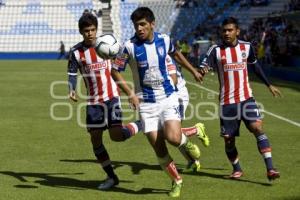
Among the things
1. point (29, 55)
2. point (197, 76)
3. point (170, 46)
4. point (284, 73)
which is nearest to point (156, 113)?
point (170, 46)

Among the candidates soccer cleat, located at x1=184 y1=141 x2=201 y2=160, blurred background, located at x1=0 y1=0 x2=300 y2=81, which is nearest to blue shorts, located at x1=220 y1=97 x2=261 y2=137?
soccer cleat, located at x1=184 y1=141 x2=201 y2=160

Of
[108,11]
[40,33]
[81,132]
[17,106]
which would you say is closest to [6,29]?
[40,33]

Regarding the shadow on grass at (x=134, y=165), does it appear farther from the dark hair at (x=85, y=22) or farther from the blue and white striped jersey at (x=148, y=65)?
the dark hair at (x=85, y=22)

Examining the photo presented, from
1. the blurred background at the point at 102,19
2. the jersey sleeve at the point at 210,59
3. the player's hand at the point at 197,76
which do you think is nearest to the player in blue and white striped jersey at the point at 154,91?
the player's hand at the point at 197,76

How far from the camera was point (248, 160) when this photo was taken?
31.1ft

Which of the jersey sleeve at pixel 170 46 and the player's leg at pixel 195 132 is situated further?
the player's leg at pixel 195 132

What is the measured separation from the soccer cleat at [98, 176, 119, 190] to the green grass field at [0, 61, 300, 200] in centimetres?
8

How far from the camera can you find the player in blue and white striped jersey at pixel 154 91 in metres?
7.12

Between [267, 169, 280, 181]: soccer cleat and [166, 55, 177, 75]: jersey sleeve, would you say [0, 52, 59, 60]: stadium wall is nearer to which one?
[166, 55, 177, 75]: jersey sleeve

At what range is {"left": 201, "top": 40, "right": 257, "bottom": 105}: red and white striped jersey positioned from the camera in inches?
322

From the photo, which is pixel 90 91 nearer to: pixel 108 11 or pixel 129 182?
pixel 129 182

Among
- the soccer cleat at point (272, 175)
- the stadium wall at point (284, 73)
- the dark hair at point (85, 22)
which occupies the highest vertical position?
the dark hair at point (85, 22)

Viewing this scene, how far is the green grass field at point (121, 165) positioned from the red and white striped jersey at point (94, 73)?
114 cm

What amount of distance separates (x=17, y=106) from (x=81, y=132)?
17.0 ft
